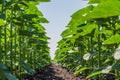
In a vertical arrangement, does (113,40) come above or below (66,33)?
above

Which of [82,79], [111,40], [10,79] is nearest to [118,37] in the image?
[111,40]

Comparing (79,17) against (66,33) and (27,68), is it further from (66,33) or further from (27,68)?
(66,33)

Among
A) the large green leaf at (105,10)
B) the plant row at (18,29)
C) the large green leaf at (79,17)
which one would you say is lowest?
the plant row at (18,29)

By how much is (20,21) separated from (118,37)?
457 centimetres

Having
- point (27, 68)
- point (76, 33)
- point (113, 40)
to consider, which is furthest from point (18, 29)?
point (113, 40)

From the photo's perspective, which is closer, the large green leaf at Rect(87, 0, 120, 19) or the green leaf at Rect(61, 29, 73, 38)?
the large green leaf at Rect(87, 0, 120, 19)

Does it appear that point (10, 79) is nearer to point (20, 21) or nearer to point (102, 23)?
point (102, 23)

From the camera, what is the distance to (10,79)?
182cm

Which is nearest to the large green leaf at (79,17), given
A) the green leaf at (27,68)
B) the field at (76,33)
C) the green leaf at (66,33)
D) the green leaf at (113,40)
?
the field at (76,33)

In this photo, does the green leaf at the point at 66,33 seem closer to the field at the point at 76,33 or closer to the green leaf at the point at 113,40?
the field at the point at 76,33

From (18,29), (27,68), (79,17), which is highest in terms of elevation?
(79,17)

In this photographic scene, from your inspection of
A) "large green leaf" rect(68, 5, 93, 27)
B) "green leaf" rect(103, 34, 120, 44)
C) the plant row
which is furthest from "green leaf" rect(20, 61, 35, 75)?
"green leaf" rect(103, 34, 120, 44)

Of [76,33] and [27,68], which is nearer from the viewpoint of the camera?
[27,68]

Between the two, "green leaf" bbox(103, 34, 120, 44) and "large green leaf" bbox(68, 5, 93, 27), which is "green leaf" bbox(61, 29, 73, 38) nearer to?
"large green leaf" bbox(68, 5, 93, 27)
